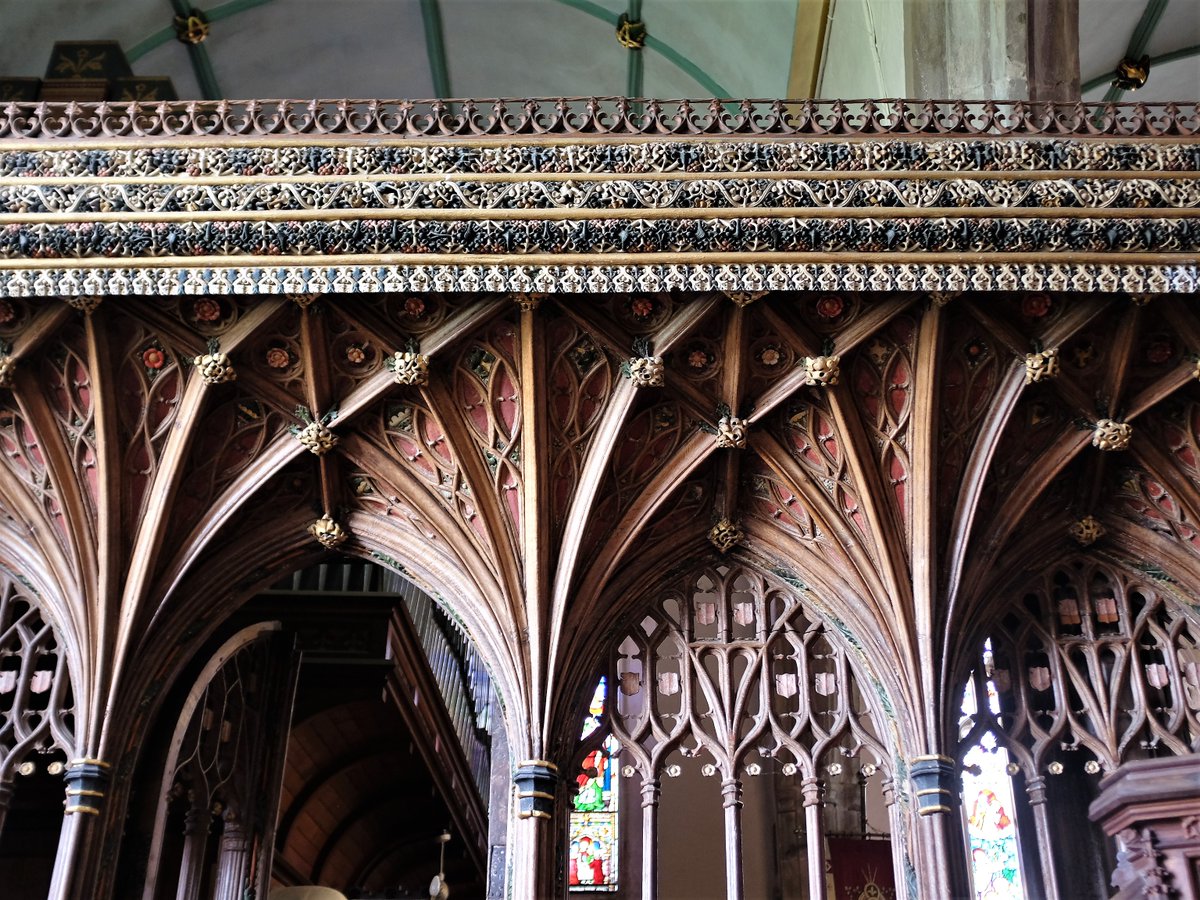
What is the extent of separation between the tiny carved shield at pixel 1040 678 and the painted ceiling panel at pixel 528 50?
232 inches

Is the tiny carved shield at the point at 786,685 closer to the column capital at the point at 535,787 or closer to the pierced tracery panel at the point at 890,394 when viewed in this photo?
the pierced tracery panel at the point at 890,394

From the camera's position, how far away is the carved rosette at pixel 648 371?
6.92 m

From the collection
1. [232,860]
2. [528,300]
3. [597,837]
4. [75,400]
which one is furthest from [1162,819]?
[597,837]

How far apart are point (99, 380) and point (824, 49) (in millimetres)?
5371

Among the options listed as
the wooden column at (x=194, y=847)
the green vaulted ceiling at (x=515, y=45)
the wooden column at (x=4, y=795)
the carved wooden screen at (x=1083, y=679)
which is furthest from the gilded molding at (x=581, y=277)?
the wooden column at (x=194, y=847)

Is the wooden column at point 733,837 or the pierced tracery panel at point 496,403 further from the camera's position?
the pierced tracery panel at point 496,403

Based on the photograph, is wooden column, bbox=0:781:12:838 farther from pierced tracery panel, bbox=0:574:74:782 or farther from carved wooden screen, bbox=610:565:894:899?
carved wooden screen, bbox=610:565:894:899

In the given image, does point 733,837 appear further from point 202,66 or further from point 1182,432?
point 202,66

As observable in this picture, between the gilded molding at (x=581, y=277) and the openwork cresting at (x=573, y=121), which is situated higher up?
the openwork cresting at (x=573, y=121)

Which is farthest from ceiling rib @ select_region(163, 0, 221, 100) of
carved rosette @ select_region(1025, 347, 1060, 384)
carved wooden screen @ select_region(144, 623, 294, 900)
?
carved rosette @ select_region(1025, 347, 1060, 384)

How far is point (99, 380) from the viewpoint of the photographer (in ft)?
23.0

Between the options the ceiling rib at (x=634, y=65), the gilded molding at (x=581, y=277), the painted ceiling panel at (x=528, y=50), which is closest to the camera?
the gilded molding at (x=581, y=277)

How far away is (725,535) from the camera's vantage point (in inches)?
293

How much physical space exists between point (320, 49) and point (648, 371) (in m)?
5.30
